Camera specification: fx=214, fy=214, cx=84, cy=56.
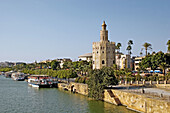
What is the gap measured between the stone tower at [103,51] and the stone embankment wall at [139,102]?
3621 centimetres

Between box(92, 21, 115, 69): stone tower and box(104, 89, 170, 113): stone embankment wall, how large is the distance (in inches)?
1426

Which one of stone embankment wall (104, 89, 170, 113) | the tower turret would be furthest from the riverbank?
the tower turret

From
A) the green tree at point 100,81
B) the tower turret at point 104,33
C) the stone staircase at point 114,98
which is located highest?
the tower turret at point 104,33

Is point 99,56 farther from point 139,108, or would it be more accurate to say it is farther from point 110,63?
point 139,108

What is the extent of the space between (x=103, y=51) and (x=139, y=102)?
149ft

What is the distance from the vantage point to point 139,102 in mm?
32188

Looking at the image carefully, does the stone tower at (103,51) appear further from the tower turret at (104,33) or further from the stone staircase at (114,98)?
the stone staircase at (114,98)

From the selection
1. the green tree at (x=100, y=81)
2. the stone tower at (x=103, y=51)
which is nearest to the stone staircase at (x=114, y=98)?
the green tree at (x=100, y=81)

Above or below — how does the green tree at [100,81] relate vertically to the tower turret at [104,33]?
below

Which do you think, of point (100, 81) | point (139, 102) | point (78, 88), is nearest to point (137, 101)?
point (139, 102)

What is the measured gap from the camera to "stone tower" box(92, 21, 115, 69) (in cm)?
7623

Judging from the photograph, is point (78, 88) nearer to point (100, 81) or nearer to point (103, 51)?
point (100, 81)

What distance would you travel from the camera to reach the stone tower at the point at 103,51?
250 feet

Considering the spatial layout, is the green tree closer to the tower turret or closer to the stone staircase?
the stone staircase
